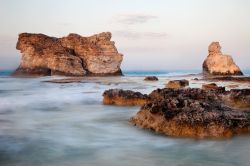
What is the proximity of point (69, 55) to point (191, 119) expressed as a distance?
47.0 meters

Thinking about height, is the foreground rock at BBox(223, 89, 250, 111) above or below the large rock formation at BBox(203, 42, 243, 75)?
below

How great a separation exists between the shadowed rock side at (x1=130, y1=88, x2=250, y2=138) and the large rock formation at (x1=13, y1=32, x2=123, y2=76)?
4406cm

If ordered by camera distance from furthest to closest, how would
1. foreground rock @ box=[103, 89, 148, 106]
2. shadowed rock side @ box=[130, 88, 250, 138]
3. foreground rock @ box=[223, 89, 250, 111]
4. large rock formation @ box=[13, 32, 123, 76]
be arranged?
large rock formation @ box=[13, 32, 123, 76], foreground rock @ box=[103, 89, 148, 106], foreground rock @ box=[223, 89, 250, 111], shadowed rock side @ box=[130, 88, 250, 138]

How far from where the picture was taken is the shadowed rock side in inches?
301

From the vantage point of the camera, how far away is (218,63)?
54.1m

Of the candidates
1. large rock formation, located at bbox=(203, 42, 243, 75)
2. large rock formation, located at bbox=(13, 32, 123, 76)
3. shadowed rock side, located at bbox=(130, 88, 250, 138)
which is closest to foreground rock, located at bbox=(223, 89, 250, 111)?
shadowed rock side, located at bbox=(130, 88, 250, 138)

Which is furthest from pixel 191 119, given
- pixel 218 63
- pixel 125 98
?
pixel 218 63

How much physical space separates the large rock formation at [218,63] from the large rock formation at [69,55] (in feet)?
44.1

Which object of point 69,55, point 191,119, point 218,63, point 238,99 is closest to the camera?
point 191,119

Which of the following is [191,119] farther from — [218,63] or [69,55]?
[218,63]

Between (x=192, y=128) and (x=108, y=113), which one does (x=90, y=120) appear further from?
(x=192, y=128)

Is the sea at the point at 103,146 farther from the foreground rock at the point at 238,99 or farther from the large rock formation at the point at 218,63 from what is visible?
the large rock formation at the point at 218,63

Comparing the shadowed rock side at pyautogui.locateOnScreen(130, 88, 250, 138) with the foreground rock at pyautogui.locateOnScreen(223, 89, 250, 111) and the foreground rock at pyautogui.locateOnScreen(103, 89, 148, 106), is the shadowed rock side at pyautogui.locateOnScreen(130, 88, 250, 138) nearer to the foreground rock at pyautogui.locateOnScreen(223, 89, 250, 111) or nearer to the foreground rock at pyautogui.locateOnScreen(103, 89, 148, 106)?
the foreground rock at pyautogui.locateOnScreen(223, 89, 250, 111)

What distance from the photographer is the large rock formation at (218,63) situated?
53.1 metres
